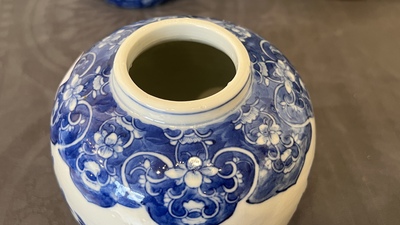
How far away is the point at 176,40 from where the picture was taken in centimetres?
55

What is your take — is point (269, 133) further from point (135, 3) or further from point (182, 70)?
point (135, 3)

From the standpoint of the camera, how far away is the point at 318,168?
76 cm

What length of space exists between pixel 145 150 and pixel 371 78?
0.58 meters

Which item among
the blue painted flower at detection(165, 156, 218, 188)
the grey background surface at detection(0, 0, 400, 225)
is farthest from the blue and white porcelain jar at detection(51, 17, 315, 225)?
the grey background surface at detection(0, 0, 400, 225)

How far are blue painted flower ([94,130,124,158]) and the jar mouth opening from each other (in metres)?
0.04

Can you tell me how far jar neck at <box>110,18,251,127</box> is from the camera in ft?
1.50

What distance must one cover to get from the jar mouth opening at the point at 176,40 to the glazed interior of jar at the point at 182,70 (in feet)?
0.04

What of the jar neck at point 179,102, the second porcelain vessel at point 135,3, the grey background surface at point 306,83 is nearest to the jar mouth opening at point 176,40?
the jar neck at point 179,102

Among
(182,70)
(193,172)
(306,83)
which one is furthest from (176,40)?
(306,83)

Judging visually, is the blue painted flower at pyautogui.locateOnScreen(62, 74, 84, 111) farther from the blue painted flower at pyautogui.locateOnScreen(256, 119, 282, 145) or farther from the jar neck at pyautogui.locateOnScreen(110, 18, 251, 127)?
the blue painted flower at pyautogui.locateOnScreen(256, 119, 282, 145)

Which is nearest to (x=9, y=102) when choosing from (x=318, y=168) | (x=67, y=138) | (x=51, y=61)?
(x=51, y=61)

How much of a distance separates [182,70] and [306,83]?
0.36m

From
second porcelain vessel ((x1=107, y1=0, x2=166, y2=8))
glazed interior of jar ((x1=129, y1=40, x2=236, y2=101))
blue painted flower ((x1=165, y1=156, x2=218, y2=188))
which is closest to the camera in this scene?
blue painted flower ((x1=165, y1=156, x2=218, y2=188))

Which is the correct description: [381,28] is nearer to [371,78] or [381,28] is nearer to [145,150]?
[371,78]
